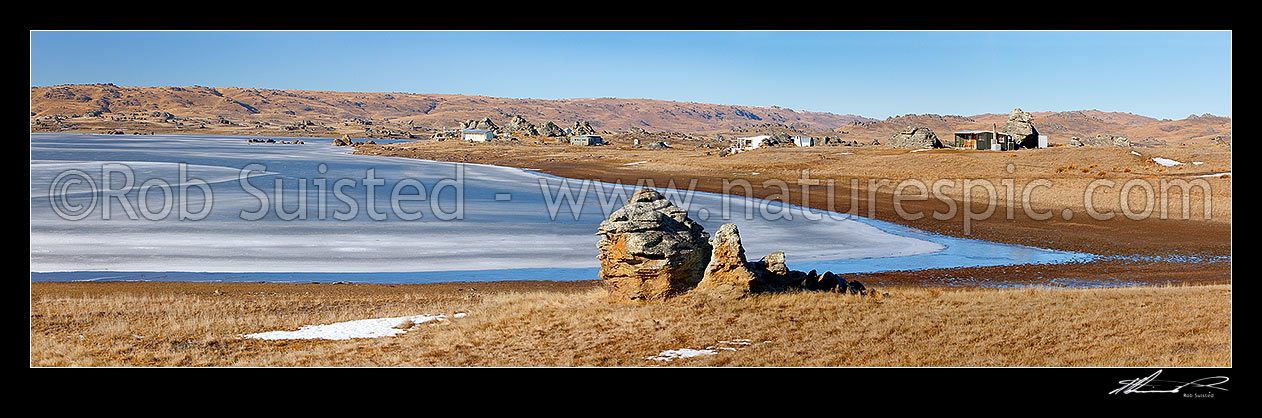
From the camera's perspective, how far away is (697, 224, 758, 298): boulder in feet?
48.5

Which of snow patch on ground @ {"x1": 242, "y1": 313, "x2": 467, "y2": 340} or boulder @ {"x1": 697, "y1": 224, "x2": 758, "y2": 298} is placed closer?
snow patch on ground @ {"x1": 242, "y1": 313, "x2": 467, "y2": 340}

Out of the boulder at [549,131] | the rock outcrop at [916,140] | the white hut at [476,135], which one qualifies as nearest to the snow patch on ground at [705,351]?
the rock outcrop at [916,140]

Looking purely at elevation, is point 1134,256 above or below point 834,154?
below

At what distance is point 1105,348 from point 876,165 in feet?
171

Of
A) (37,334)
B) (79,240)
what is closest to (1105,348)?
(37,334)

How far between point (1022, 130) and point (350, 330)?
70.1 metres

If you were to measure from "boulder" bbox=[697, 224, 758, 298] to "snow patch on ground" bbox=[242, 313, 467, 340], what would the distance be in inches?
181

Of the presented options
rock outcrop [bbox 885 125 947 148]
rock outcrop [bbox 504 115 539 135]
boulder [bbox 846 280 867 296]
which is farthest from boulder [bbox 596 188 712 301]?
rock outcrop [bbox 504 115 539 135]

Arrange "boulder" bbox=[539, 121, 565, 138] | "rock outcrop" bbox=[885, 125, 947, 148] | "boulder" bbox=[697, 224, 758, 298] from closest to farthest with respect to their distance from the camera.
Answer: "boulder" bbox=[697, 224, 758, 298], "rock outcrop" bbox=[885, 125, 947, 148], "boulder" bbox=[539, 121, 565, 138]

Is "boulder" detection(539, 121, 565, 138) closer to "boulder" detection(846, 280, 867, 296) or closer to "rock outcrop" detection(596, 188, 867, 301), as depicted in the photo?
"boulder" detection(846, 280, 867, 296)

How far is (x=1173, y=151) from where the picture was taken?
5716cm

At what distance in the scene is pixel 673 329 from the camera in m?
12.7
